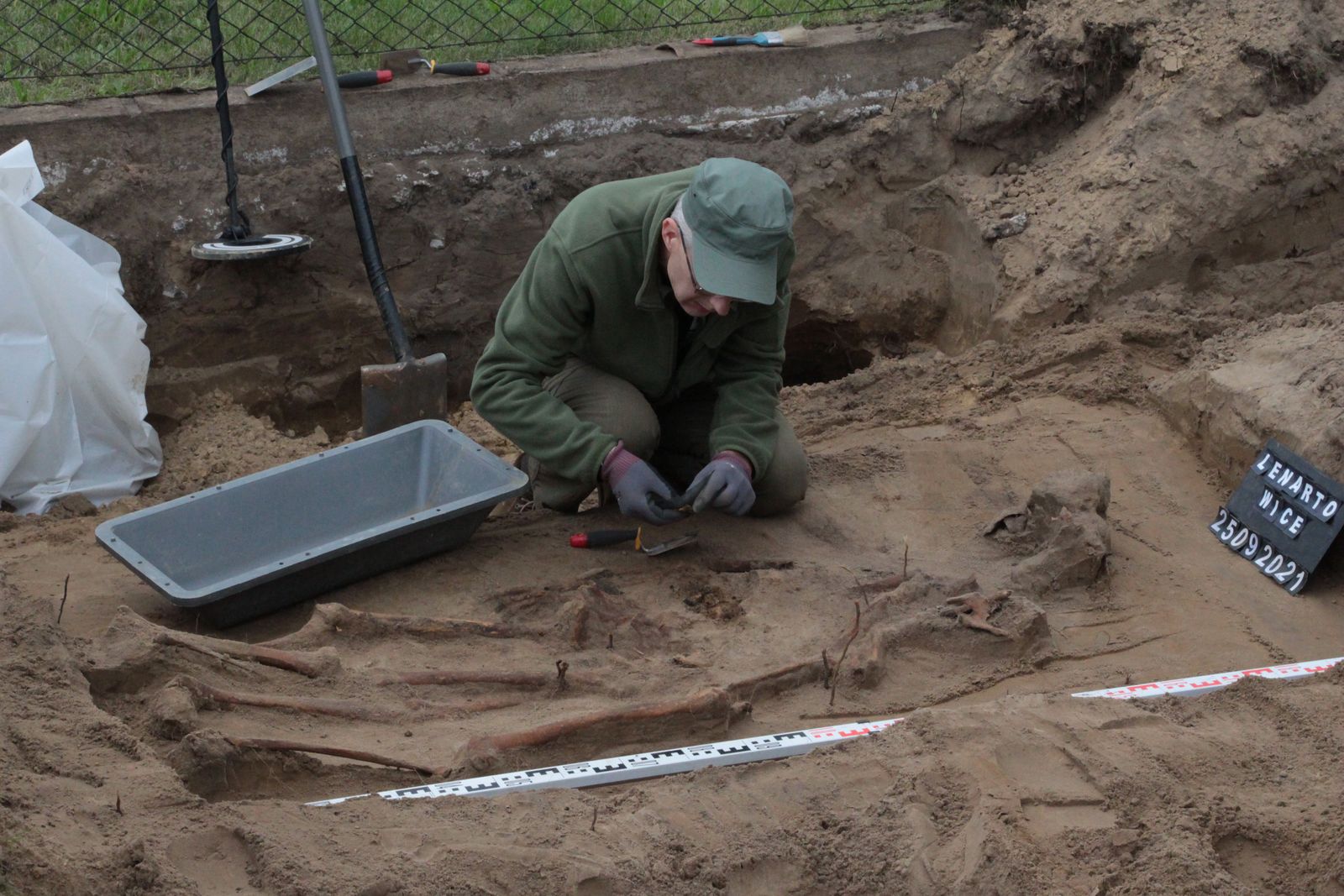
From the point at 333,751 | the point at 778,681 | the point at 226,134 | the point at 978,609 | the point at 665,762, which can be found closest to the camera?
the point at 333,751

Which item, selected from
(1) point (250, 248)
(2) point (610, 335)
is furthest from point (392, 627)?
(1) point (250, 248)

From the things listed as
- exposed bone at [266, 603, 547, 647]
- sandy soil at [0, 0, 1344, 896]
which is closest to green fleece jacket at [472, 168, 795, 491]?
sandy soil at [0, 0, 1344, 896]

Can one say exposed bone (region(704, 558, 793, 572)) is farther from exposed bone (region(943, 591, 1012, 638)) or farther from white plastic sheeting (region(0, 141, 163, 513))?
white plastic sheeting (region(0, 141, 163, 513))

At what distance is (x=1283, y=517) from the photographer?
3.74 meters

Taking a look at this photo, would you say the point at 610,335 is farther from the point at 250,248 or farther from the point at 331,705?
the point at 250,248

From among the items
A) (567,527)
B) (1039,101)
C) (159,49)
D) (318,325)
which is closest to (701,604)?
(567,527)

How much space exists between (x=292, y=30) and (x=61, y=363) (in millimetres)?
1886

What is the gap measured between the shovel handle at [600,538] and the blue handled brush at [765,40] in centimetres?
265

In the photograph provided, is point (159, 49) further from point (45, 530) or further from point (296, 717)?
point (296, 717)

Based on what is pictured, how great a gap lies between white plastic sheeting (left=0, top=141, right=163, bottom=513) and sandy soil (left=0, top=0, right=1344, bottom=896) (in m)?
0.21

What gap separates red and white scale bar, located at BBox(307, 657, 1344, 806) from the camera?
8.33 feet

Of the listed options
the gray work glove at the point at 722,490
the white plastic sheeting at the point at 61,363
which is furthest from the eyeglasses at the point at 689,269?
the white plastic sheeting at the point at 61,363

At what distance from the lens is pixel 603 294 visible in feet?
12.0

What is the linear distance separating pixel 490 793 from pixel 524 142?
134 inches
